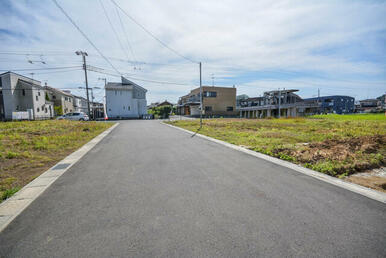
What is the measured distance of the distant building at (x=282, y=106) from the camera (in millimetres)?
44062


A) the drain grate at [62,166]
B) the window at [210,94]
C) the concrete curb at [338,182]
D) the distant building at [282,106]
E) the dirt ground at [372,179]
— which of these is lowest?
the dirt ground at [372,179]

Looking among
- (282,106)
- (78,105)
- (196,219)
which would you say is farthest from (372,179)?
(78,105)

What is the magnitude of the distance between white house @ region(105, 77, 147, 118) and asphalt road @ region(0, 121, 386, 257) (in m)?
39.8

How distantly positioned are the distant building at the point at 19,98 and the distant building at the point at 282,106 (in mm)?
51196

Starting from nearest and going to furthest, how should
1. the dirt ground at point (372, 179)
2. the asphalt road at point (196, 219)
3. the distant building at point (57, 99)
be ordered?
1. the asphalt road at point (196, 219)
2. the dirt ground at point (372, 179)
3. the distant building at point (57, 99)

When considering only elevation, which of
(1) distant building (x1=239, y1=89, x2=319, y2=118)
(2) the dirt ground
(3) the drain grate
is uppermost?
(1) distant building (x1=239, y1=89, x2=319, y2=118)

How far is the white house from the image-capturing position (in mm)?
40344

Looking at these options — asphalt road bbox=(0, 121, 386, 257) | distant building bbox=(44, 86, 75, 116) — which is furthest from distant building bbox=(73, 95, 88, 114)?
asphalt road bbox=(0, 121, 386, 257)

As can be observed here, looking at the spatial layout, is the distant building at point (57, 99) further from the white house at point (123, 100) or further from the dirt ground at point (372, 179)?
the dirt ground at point (372, 179)

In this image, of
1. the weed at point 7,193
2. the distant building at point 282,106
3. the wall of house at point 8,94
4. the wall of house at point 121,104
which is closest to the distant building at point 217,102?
the distant building at point 282,106

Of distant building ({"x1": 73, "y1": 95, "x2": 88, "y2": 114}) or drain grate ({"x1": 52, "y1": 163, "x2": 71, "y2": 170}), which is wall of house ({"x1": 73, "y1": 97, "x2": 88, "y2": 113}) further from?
drain grate ({"x1": 52, "y1": 163, "x2": 71, "y2": 170})

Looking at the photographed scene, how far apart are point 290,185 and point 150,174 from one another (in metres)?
3.41

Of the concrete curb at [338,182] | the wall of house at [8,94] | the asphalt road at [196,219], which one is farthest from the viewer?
the wall of house at [8,94]

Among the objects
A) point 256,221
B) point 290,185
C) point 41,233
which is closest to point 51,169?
point 41,233
